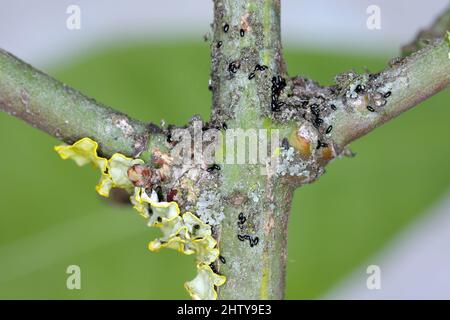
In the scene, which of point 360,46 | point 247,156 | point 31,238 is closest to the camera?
point 247,156

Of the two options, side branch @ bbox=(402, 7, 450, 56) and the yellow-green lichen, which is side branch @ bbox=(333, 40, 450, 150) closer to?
the yellow-green lichen

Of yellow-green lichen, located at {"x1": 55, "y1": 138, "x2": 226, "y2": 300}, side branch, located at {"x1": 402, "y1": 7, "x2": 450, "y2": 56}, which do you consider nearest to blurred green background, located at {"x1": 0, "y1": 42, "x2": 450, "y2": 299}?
side branch, located at {"x1": 402, "y1": 7, "x2": 450, "y2": 56}

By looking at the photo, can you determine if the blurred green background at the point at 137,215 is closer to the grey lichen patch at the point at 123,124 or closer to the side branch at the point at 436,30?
the side branch at the point at 436,30

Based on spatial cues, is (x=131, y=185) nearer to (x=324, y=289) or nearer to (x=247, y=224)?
(x=247, y=224)

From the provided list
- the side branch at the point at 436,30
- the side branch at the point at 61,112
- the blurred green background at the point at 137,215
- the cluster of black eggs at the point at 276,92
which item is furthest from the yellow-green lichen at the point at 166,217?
the blurred green background at the point at 137,215

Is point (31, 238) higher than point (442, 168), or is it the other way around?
point (442, 168)

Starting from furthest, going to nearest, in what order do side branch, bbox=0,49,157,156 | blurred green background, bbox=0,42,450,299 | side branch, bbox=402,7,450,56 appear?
blurred green background, bbox=0,42,450,299, side branch, bbox=402,7,450,56, side branch, bbox=0,49,157,156
